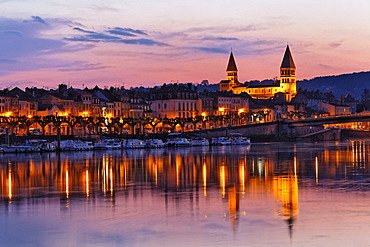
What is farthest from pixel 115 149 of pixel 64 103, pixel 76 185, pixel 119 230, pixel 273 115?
pixel 273 115

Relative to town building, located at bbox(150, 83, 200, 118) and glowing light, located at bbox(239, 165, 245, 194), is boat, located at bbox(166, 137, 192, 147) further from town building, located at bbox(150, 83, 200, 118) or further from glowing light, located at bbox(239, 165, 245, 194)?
glowing light, located at bbox(239, 165, 245, 194)

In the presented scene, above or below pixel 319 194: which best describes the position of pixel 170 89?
above

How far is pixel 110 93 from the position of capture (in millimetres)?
133000

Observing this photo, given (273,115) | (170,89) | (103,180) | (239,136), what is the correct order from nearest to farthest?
(103,180) < (239,136) < (170,89) < (273,115)

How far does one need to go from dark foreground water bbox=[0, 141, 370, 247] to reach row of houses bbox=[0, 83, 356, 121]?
210 ft

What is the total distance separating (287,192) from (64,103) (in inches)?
3296

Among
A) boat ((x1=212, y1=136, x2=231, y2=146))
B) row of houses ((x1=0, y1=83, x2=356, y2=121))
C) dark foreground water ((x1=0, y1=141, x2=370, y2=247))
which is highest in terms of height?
row of houses ((x1=0, y1=83, x2=356, y2=121))

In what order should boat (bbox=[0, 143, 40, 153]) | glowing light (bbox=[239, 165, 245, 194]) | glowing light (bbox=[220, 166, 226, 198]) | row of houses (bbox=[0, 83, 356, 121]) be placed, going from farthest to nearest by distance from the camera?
row of houses (bbox=[0, 83, 356, 121])
boat (bbox=[0, 143, 40, 153])
glowing light (bbox=[239, 165, 245, 194])
glowing light (bbox=[220, 166, 226, 198])

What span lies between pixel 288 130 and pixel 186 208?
105231mm

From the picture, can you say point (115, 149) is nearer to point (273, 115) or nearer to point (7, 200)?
point (7, 200)

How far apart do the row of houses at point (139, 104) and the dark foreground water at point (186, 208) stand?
210 ft

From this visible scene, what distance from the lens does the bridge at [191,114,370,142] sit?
119938 millimetres

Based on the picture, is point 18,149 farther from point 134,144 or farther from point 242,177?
point 242,177

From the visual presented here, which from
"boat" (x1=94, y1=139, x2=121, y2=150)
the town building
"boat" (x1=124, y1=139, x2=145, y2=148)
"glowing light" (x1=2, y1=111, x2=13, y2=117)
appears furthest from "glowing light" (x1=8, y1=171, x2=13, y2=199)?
the town building
